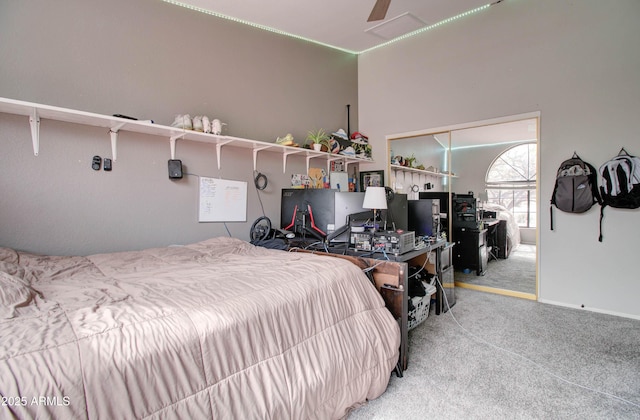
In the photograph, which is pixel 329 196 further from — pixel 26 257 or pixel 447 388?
pixel 26 257

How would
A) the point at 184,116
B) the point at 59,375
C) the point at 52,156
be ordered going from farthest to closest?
the point at 184,116
the point at 52,156
the point at 59,375

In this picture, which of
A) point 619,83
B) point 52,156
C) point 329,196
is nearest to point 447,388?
point 329,196

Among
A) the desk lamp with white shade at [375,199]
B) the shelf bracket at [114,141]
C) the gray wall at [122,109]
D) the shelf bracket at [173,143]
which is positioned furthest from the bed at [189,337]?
the shelf bracket at [173,143]

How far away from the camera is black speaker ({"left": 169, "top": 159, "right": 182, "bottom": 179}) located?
7.86 ft

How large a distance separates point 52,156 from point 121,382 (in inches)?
71.6

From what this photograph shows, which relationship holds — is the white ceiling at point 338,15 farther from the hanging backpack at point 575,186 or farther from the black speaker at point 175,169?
the hanging backpack at point 575,186

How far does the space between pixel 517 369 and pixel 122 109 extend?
326 centimetres

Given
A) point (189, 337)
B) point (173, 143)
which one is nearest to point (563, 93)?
point (173, 143)

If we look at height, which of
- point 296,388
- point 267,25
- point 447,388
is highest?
point 267,25

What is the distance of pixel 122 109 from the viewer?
2.18 meters

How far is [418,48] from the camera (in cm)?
393

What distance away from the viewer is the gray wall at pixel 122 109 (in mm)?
1830

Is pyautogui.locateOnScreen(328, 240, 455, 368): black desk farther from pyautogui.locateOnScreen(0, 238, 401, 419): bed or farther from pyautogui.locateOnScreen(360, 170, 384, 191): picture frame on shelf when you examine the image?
pyautogui.locateOnScreen(360, 170, 384, 191): picture frame on shelf

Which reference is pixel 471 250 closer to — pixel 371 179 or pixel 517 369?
pixel 371 179
